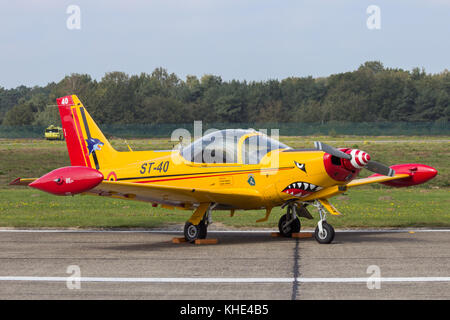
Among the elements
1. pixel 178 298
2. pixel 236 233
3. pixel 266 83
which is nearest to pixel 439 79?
pixel 266 83

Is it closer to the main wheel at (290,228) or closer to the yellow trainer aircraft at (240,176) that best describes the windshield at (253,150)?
the yellow trainer aircraft at (240,176)

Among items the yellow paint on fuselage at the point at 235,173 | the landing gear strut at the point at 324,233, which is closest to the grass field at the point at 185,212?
the yellow paint on fuselage at the point at 235,173

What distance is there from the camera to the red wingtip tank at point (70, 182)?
1196 cm

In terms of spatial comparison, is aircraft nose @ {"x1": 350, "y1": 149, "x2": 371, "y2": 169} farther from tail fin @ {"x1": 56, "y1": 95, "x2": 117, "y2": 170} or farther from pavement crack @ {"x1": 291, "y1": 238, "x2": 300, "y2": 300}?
tail fin @ {"x1": 56, "y1": 95, "x2": 117, "y2": 170}

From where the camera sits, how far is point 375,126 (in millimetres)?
77938

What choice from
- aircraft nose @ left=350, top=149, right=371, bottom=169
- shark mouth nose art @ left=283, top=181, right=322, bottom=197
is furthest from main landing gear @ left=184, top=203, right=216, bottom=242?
aircraft nose @ left=350, top=149, right=371, bottom=169

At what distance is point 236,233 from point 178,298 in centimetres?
763

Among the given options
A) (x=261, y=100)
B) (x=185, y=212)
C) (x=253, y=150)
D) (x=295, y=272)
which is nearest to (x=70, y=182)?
(x=253, y=150)

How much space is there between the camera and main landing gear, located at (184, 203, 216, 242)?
14.3 metres

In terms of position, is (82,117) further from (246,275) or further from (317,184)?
(246,275)

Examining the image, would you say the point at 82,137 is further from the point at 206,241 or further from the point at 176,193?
the point at 206,241

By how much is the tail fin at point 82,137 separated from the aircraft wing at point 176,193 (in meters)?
2.17

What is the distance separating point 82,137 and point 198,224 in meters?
4.08

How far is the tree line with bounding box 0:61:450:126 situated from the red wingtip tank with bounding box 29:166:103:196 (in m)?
71.9
